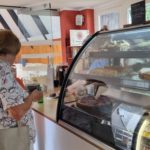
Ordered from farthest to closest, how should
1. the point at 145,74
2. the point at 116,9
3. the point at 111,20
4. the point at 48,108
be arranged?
the point at 111,20 < the point at 116,9 < the point at 48,108 < the point at 145,74

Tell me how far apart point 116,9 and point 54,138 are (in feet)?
16.9

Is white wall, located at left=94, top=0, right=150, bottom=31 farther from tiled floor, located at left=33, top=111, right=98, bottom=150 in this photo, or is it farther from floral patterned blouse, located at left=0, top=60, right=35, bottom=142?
floral patterned blouse, located at left=0, top=60, right=35, bottom=142

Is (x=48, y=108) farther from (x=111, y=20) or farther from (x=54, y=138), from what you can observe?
(x=111, y=20)

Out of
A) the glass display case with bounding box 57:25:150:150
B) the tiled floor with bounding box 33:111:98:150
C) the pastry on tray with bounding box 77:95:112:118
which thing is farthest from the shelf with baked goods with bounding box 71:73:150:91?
the tiled floor with bounding box 33:111:98:150

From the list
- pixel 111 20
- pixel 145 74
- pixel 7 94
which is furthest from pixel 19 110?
pixel 111 20

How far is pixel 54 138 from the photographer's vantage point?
1933 mm

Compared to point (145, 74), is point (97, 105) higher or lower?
lower

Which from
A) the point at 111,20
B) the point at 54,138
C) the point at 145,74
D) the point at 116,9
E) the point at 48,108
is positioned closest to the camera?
the point at 145,74

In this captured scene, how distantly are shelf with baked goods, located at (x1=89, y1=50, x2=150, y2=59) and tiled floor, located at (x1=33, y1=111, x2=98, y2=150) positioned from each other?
1.84 ft

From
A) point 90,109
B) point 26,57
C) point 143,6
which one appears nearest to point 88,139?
point 90,109

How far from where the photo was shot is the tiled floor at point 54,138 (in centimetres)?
162

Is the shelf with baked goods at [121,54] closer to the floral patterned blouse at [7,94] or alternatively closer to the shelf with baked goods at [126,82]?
the shelf with baked goods at [126,82]

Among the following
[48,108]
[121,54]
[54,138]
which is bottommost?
[54,138]

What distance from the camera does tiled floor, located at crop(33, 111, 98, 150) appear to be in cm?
162
